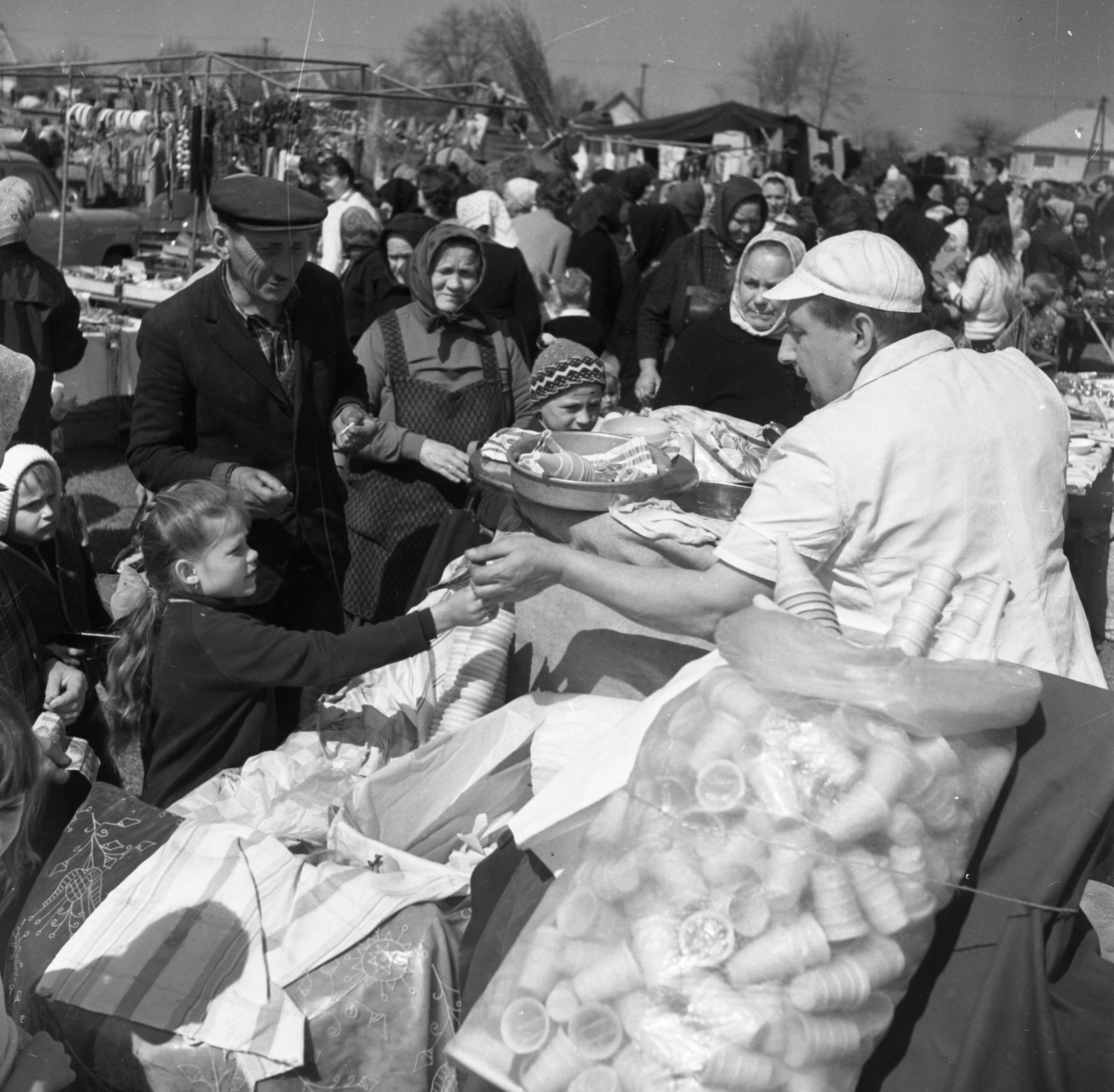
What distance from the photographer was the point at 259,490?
2893mm

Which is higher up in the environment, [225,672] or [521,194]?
[521,194]

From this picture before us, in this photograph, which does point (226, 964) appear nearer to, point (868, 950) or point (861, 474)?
point (868, 950)

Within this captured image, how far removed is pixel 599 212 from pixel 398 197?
144 centimetres

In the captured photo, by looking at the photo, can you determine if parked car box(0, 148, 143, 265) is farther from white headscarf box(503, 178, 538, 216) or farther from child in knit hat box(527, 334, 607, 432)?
child in knit hat box(527, 334, 607, 432)

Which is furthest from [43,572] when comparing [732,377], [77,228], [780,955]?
[77,228]

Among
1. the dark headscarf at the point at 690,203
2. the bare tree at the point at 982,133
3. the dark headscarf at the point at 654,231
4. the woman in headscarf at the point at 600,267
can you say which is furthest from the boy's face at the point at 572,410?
the dark headscarf at the point at 690,203

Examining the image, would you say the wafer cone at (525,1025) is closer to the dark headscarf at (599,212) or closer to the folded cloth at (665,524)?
the folded cloth at (665,524)

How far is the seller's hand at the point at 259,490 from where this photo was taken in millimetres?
2893

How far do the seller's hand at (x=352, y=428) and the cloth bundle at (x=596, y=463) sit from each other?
83cm

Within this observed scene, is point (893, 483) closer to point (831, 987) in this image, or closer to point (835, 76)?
point (831, 987)

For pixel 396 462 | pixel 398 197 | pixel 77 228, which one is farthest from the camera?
pixel 77 228

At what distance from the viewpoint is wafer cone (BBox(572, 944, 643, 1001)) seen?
5.07 ft

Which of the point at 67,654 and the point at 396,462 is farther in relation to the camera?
the point at 396,462

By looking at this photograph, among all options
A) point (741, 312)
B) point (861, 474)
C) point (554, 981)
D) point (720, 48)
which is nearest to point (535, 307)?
point (741, 312)
